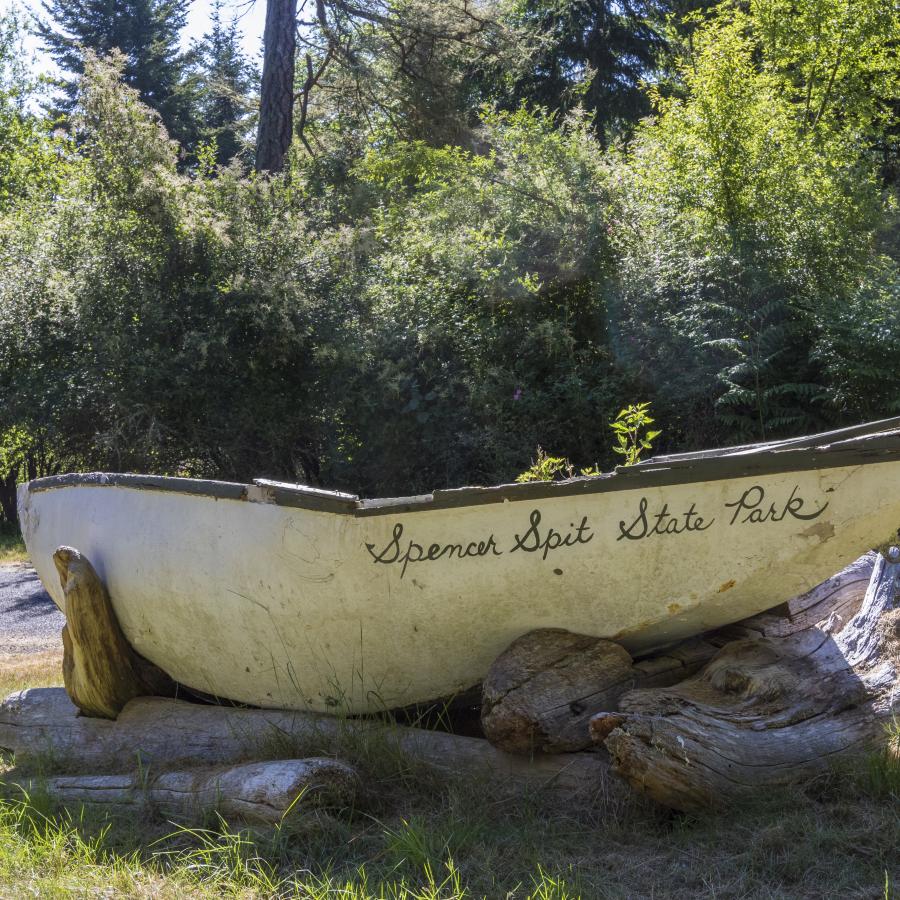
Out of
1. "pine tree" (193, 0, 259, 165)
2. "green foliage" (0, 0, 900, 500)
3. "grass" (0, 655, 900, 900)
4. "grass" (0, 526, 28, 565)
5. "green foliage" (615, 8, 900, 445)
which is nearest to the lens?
"grass" (0, 655, 900, 900)

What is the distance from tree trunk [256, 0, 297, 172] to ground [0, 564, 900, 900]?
11090mm

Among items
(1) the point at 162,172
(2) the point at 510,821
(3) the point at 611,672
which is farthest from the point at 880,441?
(1) the point at 162,172

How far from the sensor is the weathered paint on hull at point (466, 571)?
399 cm

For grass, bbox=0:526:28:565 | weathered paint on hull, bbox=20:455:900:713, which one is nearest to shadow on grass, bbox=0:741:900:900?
weathered paint on hull, bbox=20:455:900:713

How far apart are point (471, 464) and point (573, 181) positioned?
A: 10.1ft

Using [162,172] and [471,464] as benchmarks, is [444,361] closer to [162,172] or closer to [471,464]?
[471,464]

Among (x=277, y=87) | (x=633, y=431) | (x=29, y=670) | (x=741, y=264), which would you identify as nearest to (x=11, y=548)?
(x=277, y=87)

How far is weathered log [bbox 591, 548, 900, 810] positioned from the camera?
345cm

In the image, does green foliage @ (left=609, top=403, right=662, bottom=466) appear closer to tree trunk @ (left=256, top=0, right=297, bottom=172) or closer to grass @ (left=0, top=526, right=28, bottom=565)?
tree trunk @ (left=256, top=0, right=297, bottom=172)

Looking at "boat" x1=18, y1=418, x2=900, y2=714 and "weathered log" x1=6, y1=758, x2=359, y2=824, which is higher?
"boat" x1=18, y1=418, x2=900, y2=714

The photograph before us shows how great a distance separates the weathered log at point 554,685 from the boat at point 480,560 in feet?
0.30

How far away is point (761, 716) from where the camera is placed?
3.80 m

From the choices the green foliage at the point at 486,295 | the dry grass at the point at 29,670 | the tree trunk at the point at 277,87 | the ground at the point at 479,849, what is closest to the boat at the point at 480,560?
the ground at the point at 479,849

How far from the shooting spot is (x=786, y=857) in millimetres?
3176
